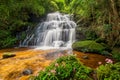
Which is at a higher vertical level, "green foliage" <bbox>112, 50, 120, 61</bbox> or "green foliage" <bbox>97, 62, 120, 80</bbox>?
"green foliage" <bbox>97, 62, 120, 80</bbox>

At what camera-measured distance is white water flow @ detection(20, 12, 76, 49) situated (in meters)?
14.9

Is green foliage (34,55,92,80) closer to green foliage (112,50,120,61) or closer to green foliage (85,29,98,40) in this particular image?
green foliage (112,50,120,61)

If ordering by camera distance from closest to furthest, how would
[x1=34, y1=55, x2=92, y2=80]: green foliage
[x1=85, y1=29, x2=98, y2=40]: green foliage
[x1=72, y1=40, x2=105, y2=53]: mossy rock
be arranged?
[x1=34, y1=55, x2=92, y2=80]: green foliage < [x1=72, y1=40, x2=105, y2=53]: mossy rock < [x1=85, y1=29, x2=98, y2=40]: green foliage

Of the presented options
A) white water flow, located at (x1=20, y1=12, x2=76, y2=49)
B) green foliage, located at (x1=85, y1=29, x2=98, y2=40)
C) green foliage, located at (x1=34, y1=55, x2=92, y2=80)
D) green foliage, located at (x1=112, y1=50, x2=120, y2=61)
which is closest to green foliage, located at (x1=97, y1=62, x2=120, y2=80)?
green foliage, located at (x1=34, y1=55, x2=92, y2=80)

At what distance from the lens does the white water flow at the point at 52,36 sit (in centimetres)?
1495

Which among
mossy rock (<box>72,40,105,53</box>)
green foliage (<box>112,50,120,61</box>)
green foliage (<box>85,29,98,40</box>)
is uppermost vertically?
green foliage (<box>85,29,98,40</box>)

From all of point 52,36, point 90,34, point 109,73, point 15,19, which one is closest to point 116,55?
point 90,34

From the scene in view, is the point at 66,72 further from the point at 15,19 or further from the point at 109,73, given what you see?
the point at 15,19

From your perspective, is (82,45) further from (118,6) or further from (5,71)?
(5,71)

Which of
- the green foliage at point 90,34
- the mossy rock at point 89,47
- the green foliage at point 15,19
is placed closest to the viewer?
the mossy rock at point 89,47

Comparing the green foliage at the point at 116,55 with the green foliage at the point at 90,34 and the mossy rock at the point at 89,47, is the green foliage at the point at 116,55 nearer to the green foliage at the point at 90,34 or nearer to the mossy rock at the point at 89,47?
the mossy rock at the point at 89,47

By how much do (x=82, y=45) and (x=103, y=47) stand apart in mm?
1266

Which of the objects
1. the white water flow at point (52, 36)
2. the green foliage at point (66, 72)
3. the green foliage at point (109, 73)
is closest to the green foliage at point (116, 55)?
the white water flow at point (52, 36)

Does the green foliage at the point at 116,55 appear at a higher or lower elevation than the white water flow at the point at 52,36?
lower
